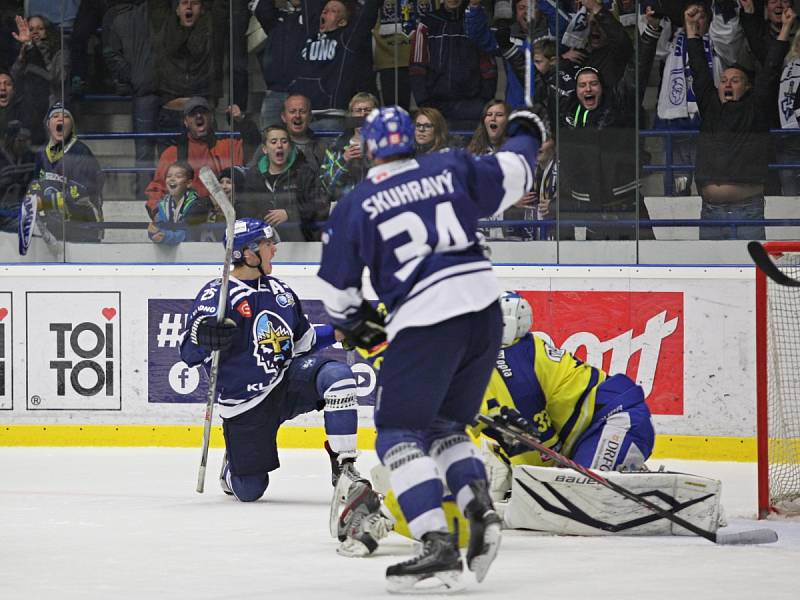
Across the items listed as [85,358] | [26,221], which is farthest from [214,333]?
[26,221]

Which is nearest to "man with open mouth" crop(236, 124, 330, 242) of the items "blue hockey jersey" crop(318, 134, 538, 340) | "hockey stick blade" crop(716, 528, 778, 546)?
"hockey stick blade" crop(716, 528, 778, 546)

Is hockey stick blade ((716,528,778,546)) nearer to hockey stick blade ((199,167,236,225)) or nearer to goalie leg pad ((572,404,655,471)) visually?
goalie leg pad ((572,404,655,471))

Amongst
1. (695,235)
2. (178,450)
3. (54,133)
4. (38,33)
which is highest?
(38,33)

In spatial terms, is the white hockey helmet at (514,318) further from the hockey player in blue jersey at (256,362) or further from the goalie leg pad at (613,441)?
the hockey player in blue jersey at (256,362)

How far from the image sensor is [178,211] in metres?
7.09

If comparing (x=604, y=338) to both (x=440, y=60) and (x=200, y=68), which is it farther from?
(x=200, y=68)

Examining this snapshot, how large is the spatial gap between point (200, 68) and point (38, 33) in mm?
871

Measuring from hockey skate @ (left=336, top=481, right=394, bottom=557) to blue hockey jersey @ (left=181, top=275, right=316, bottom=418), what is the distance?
3.85ft

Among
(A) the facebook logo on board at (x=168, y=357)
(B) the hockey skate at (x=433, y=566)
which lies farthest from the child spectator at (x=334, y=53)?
(B) the hockey skate at (x=433, y=566)

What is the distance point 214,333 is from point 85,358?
208cm

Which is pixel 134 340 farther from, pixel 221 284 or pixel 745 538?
pixel 745 538

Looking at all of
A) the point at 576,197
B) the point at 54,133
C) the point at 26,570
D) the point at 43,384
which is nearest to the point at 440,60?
the point at 576,197

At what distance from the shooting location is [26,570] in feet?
11.8

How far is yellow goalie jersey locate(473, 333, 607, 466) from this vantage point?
429cm
